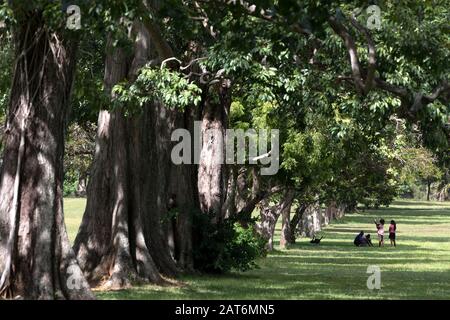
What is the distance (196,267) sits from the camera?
2725 cm

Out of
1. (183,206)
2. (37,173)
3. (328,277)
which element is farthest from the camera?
(328,277)

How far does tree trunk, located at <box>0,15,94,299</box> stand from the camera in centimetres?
1542

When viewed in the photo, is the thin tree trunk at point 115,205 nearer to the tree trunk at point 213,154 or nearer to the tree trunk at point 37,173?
the tree trunk at point 213,154

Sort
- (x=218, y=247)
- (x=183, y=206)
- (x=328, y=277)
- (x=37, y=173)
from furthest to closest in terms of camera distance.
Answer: (x=328, y=277)
(x=218, y=247)
(x=183, y=206)
(x=37, y=173)

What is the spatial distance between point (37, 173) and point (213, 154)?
13.1m

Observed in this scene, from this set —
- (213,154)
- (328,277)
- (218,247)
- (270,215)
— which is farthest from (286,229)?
(218,247)

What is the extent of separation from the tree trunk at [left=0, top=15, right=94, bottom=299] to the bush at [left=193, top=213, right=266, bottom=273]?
1145cm

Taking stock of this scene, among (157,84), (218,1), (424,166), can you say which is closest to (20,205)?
(218,1)

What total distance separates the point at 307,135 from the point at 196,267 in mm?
9608

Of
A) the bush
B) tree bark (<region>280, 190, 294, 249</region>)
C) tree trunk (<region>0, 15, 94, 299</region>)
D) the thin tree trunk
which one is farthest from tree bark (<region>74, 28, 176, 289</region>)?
tree bark (<region>280, 190, 294, 249</region>)

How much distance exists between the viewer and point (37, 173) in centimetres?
1566

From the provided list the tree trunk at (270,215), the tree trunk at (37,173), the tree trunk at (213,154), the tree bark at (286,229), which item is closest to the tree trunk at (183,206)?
the tree trunk at (213,154)

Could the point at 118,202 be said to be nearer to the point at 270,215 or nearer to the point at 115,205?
the point at 115,205

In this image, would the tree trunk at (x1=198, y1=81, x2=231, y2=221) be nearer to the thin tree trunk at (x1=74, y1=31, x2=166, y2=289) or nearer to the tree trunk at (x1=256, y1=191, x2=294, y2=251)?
the thin tree trunk at (x1=74, y1=31, x2=166, y2=289)
